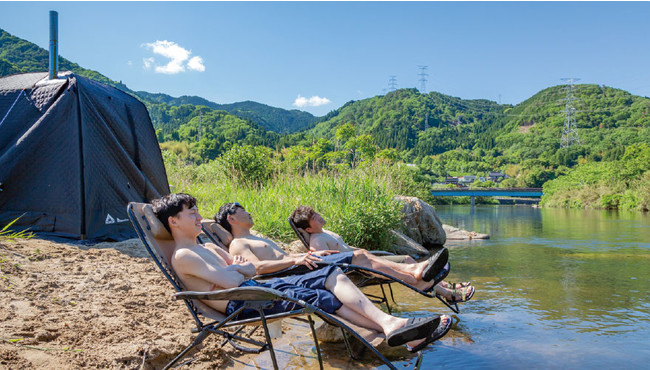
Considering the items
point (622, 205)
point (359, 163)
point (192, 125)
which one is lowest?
point (622, 205)

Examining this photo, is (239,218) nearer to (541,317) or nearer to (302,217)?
(302,217)

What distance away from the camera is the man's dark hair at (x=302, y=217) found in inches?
170

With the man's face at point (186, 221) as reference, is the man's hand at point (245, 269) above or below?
below

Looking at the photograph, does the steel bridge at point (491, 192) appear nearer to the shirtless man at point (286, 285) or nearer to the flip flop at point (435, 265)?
the flip flop at point (435, 265)

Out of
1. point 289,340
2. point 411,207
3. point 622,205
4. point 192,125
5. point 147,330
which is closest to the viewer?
point 147,330

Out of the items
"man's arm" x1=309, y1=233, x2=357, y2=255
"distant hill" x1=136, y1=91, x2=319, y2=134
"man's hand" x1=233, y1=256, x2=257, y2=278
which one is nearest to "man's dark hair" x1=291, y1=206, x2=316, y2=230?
"man's arm" x1=309, y1=233, x2=357, y2=255

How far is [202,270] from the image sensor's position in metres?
2.72

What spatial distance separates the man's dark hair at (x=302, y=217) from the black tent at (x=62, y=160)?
271 cm

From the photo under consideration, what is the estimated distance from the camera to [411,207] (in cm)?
1040

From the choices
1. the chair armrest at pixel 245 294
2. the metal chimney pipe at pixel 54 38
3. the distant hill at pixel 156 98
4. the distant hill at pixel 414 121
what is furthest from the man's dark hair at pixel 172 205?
the distant hill at pixel 414 121

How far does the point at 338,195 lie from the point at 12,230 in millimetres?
4729

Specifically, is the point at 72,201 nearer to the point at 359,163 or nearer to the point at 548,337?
the point at 548,337

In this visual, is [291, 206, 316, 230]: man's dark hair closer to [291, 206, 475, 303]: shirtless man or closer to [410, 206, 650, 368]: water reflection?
[291, 206, 475, 303]: shirtless man

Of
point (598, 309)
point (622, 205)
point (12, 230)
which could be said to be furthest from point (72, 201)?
point (622, 205)
